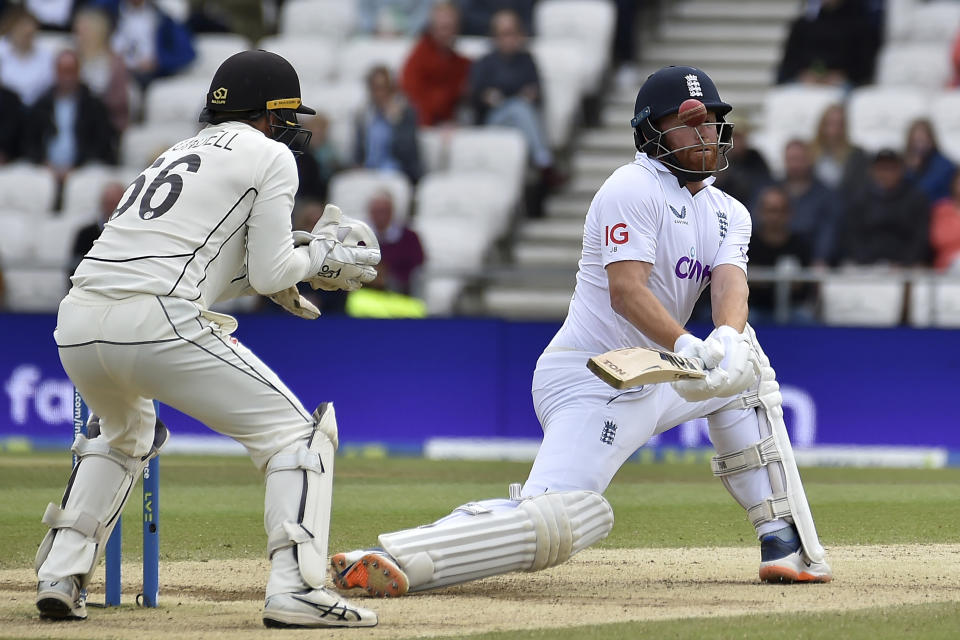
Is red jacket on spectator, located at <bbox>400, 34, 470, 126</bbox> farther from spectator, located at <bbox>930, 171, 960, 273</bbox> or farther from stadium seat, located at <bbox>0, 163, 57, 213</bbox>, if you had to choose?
spectator, located at <bbox>930, 171, 960, 273</bbox>

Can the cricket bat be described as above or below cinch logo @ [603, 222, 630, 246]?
below

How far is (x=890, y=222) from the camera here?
41.2 ft

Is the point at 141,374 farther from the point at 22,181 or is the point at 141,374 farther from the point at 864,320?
the point at 22,181

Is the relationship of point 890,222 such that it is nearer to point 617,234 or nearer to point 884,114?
point 884,114

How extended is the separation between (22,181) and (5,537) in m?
7.95

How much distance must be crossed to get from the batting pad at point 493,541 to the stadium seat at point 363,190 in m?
8.09

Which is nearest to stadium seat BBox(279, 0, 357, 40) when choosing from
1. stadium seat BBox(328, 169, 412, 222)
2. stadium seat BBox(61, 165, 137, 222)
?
stadium seat BBox(61, 165, 137, 222)

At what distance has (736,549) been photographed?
700cm

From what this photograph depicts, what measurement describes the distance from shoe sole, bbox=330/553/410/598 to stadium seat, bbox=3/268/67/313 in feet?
24.5

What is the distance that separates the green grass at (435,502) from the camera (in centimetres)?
731

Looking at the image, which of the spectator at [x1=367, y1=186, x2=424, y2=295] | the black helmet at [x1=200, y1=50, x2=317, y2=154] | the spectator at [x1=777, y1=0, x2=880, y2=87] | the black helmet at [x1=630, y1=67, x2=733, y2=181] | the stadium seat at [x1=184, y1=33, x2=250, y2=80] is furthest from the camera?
the stadium seat at [x1=184, y1=33, x2=250, y2=80]

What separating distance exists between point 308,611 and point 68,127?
10876 millimetres

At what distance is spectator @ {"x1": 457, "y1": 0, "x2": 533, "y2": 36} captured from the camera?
52.9 ft

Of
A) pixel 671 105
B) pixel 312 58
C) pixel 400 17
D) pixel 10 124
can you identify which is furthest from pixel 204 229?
pixel 400 17
